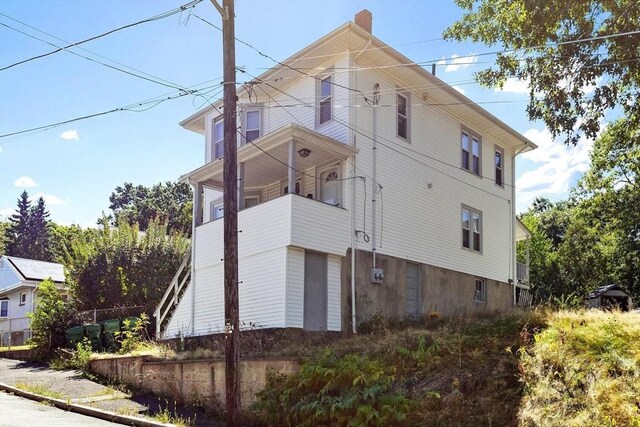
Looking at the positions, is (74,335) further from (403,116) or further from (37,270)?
(37,270)

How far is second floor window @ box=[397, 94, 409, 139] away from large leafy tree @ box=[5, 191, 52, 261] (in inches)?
2703

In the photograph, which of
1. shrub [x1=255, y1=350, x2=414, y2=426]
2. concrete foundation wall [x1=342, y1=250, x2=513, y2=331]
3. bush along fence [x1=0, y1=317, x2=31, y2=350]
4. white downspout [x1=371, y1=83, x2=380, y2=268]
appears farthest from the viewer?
bush along fence [x1=0, y1=317, x2=31, y2=350]

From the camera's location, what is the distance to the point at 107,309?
2372 centimetres

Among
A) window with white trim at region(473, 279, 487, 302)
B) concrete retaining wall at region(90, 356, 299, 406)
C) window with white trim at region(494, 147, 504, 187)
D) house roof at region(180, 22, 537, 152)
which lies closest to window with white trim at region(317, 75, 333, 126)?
house roof at region(180, 22, 537, 152)

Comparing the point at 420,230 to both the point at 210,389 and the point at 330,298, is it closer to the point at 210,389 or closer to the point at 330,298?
the point at 330,298

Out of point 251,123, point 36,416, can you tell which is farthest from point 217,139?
point 36,416

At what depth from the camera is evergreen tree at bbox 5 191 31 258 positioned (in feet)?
268

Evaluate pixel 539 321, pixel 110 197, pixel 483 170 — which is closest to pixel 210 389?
pixel 539 321

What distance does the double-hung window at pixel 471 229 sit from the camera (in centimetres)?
2316

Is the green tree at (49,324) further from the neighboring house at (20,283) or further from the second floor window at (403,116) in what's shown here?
the second floor window at (403,116)

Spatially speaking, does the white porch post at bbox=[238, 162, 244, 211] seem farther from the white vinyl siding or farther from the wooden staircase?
the wooden staircase

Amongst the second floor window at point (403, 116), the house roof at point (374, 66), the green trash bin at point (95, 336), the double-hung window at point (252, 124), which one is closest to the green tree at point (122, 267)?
the green trash bin at point (95, 336)

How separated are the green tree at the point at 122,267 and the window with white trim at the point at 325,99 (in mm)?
10463

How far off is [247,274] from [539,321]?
863 cm
